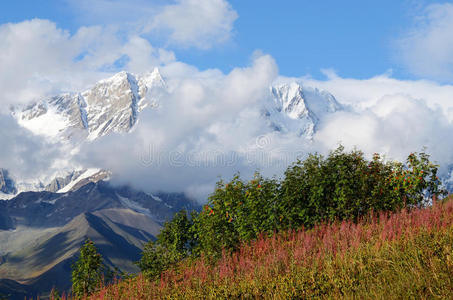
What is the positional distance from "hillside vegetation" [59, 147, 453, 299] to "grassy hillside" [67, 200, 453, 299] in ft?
0.09

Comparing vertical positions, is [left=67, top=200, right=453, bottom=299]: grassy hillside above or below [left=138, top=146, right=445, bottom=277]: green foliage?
below

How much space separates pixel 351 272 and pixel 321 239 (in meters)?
4.52

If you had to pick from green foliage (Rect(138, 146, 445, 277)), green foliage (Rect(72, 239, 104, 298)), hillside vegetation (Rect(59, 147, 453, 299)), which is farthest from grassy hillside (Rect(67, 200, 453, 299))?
green foliage (Rect(72, 239, 104, 298))

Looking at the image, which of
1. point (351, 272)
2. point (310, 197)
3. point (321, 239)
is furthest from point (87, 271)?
point (351, 272)

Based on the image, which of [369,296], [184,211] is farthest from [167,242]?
Answer: [369,296]

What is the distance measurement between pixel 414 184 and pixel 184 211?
19042 millimetres

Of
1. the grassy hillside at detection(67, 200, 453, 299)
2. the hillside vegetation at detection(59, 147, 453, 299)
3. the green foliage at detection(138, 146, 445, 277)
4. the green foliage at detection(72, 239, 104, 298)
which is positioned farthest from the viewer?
A: the green foliage at detection(72, 239, 104, 298)

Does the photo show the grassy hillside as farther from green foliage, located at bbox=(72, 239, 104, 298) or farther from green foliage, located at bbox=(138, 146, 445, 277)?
green foliage, located at bbox=(72, 239, 104, 298)

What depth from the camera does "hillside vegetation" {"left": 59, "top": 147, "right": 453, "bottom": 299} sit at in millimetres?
8242

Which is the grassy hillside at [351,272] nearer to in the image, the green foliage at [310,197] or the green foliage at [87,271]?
the green foliage at [310,197]

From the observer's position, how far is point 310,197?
17672 millimetres

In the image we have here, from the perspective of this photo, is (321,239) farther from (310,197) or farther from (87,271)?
(87,271)

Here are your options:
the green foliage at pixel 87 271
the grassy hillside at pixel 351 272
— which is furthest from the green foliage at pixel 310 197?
the green foliage at pixel 87 271

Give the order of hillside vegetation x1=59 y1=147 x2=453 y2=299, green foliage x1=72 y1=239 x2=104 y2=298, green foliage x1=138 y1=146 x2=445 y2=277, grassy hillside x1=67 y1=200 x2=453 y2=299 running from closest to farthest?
grassy hillside x1=67 y1=200 x2=453 y2=299
hillside vegetation x1=59 y1=147 x2=453 y2=299
green foliage x1=138 y1=146 x2=445 y2=277
green foliage x1=72 y1=239 x2=104 y2=298
